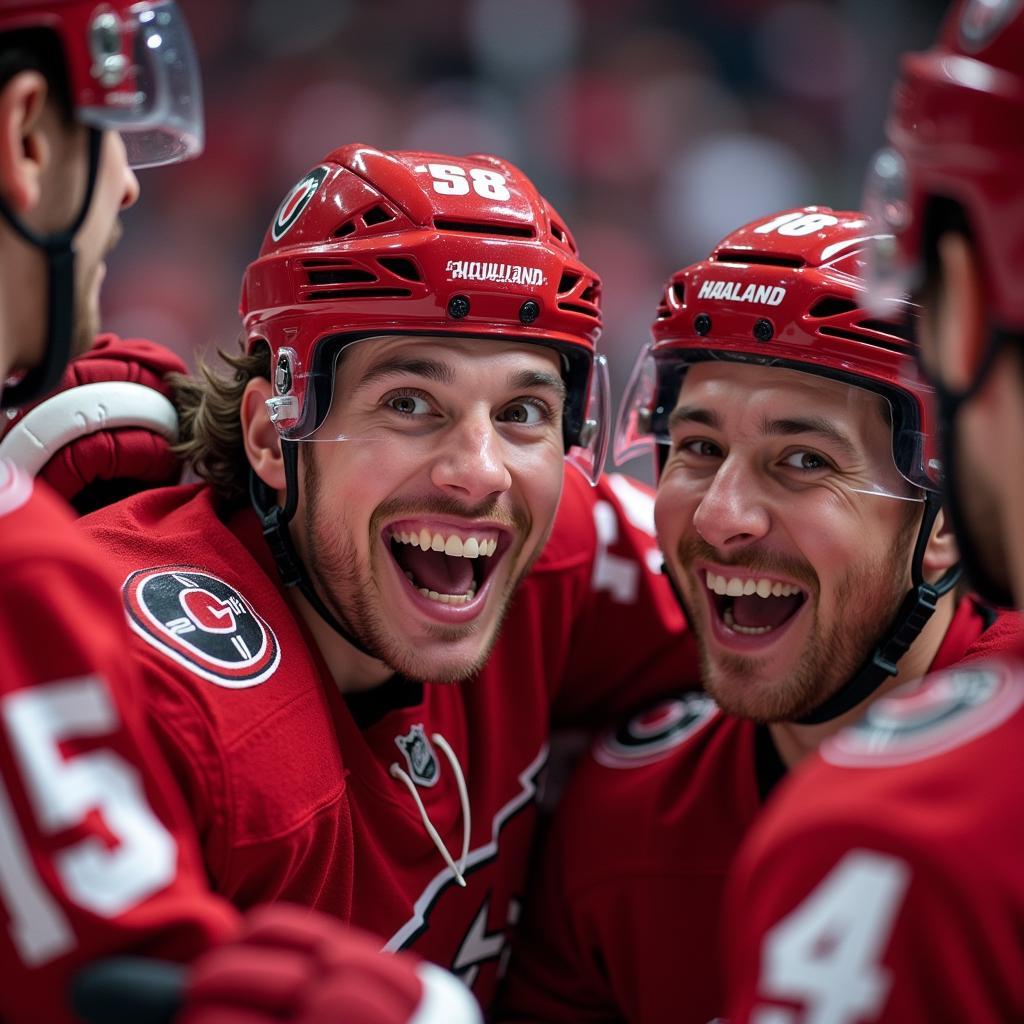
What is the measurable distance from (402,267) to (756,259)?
0.56m

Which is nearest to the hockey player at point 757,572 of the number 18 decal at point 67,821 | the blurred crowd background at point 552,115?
the number 18 decal at point 67,821

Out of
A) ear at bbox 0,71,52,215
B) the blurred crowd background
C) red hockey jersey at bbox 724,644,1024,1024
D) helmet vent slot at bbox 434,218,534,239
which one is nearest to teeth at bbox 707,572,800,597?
helmet vent slot at bbox 434,218,534,239

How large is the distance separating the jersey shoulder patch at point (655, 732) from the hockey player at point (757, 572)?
0.18 ft

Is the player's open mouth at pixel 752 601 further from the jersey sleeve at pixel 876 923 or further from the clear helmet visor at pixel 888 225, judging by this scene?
the jersey sleeve at pixel 876 923

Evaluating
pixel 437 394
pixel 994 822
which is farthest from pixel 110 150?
pixel 994 822

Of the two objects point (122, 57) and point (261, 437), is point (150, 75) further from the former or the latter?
point (261, 437)

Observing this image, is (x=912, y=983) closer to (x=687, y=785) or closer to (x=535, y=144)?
(x=687, y=785)

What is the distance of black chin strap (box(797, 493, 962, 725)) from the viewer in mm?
2004

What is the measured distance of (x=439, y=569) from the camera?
7.25ft

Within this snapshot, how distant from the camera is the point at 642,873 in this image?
2.12 m

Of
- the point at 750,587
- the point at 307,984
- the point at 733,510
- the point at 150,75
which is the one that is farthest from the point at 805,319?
the point at 307,984

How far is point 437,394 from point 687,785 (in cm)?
79

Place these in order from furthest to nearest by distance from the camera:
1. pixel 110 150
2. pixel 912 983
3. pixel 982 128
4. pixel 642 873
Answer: pixel 642 873 < pixel 110 150 < pixel 982 128 < pixel 912 983

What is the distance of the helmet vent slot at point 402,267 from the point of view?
193cm
